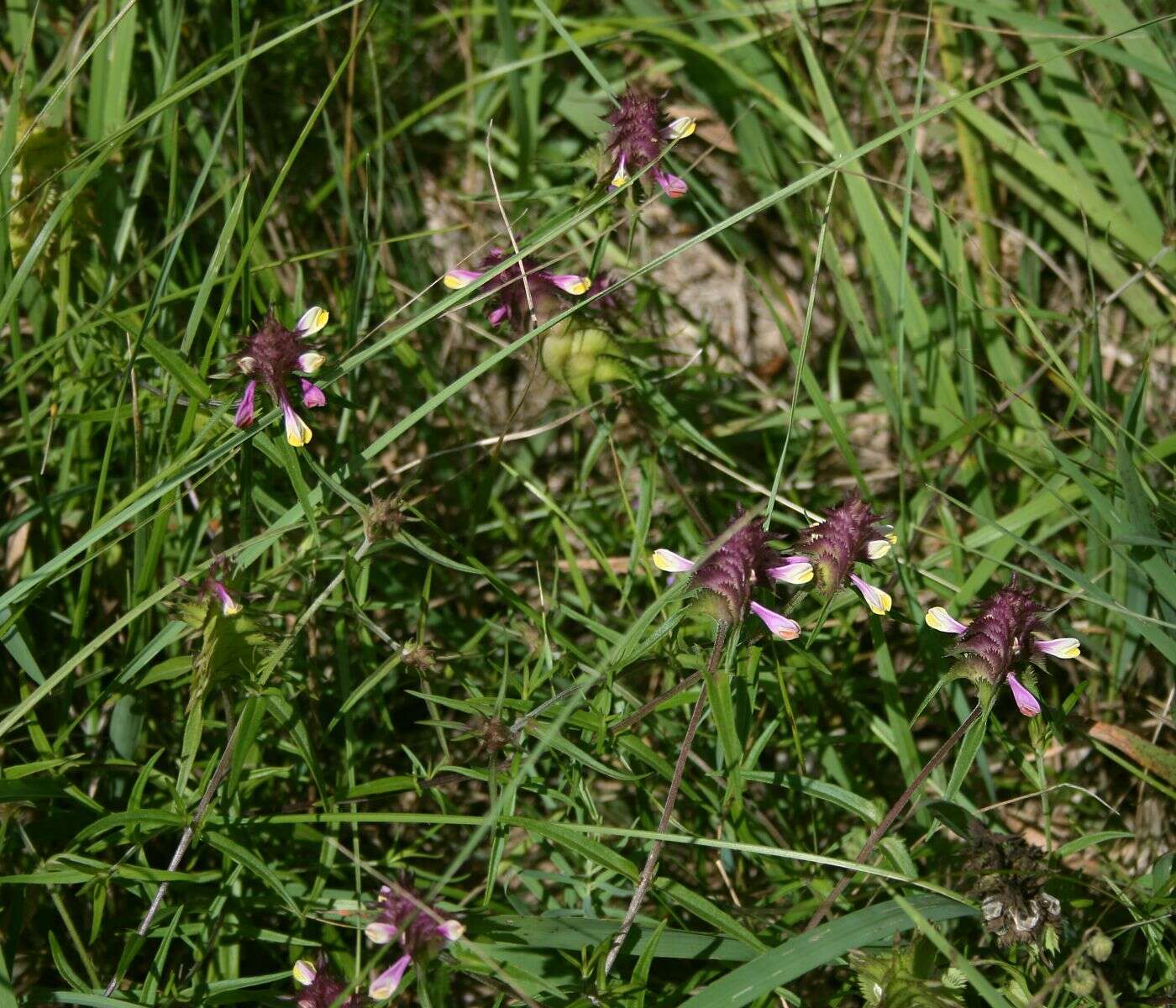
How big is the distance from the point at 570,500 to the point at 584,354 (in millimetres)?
648

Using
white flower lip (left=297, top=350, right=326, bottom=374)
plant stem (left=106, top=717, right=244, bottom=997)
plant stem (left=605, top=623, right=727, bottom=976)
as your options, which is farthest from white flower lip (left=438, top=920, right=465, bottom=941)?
white flower lip (left=297, top=350, right=326, bottom=374)

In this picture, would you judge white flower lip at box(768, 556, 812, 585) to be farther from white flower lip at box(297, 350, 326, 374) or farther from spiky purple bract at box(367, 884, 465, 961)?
white flower lip at box(297, 350, 326, 374)

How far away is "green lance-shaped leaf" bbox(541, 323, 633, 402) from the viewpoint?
2.44 metres

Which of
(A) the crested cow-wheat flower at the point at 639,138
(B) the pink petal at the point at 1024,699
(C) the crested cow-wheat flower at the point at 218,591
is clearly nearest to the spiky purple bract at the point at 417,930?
(C) the crested cow-wheat flower at the point at 218,591

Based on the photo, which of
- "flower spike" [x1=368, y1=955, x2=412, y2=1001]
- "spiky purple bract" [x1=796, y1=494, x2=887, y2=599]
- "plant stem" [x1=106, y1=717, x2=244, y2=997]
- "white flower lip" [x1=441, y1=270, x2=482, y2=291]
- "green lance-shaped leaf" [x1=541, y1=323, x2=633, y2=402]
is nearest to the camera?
"flower spike" [x1=368, y1=955, x2=412, y2=1001]

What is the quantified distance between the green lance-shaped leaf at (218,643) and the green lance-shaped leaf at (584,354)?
90 cm

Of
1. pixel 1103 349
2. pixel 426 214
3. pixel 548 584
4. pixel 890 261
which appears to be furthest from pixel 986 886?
pixel 426 214

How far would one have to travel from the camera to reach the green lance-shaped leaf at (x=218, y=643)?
2.00 meters

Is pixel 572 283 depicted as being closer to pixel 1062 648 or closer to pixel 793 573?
pixel 793 573

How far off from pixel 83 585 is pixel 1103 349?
3001 mm

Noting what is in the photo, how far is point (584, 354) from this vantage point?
2.45 m

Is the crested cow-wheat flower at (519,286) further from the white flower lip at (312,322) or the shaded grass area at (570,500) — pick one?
the white flower lip at (312,322)

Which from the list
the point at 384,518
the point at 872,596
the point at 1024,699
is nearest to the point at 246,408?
the point at 384,518

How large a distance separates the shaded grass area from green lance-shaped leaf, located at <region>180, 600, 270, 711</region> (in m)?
0.01
